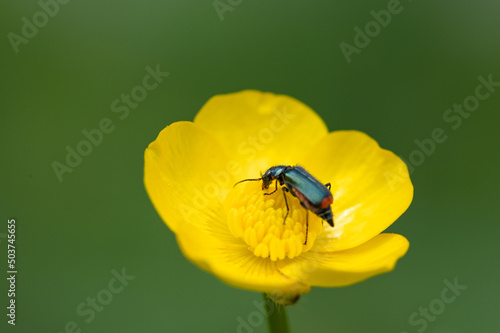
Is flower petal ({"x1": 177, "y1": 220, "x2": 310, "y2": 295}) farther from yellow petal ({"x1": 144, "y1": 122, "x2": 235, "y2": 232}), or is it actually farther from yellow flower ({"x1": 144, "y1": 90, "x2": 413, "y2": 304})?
yellow petal ({"x1": 144, "y1": 122, "x2": 235, "y2": 232})

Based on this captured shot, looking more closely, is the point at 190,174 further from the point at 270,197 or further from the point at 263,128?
the point at 263,128

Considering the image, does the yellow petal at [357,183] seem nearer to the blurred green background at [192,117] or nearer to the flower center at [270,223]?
the flower center at [270,223]

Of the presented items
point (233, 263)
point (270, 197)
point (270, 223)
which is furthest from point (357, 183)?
point (233, 263)

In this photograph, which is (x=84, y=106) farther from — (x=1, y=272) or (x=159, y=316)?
(x=159, y=316)

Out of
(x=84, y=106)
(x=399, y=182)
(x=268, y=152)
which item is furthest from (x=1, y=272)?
(x=399, y=182)

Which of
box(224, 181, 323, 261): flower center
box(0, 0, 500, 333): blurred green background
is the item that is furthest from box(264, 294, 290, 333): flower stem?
box(0, 0, 500, 333): blurred green background
